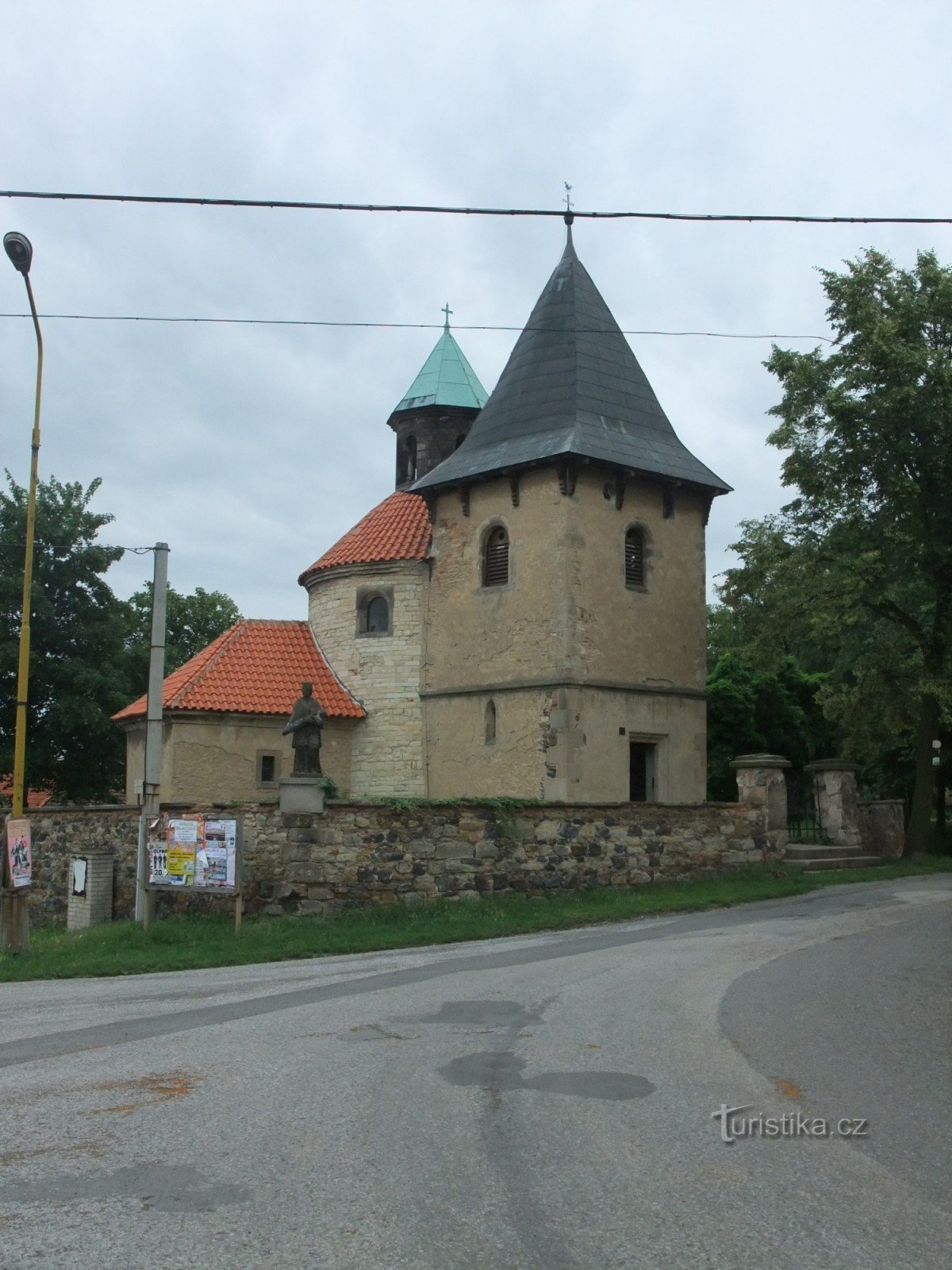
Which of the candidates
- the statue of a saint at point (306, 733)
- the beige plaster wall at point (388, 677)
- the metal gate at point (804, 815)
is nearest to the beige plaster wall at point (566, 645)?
the beige plaster wall at point (388, 677)

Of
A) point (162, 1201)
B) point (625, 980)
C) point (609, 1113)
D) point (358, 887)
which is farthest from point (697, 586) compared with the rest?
point (162, 1201)

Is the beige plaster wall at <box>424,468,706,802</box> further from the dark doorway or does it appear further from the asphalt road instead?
the asphalt road

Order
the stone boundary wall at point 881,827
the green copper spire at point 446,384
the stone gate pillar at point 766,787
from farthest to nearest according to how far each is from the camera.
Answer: the green copper spire at point 446,384
the stone boundary wall at point 881,827
the stone gate pillar at point 766,787

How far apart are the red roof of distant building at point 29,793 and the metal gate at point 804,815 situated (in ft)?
55.5

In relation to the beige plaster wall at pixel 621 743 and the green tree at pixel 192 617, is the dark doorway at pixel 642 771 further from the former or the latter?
the green tree at pixel 192 617

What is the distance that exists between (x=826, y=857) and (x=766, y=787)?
8.33 ft

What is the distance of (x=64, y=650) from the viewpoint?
124ft

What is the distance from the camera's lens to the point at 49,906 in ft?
79.1

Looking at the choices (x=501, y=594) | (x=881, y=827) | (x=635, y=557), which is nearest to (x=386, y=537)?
(x=501, y=594)

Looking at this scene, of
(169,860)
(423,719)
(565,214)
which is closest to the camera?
(565,214)

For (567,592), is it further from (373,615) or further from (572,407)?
(373,615)

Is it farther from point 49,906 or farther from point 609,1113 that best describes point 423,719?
point 609,1113

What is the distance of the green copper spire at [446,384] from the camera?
3547 centimetres

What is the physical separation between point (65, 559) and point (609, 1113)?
3440 centimetres
